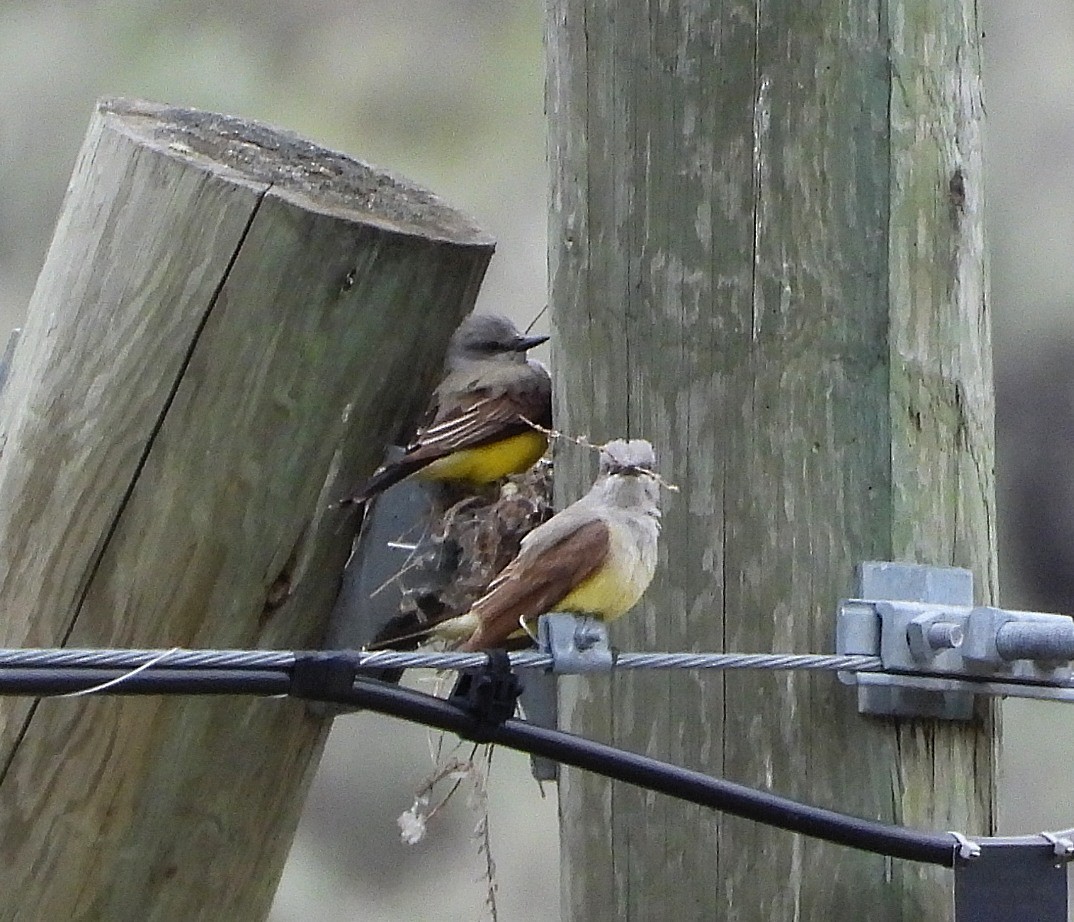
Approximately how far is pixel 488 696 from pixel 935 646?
20.4 inches

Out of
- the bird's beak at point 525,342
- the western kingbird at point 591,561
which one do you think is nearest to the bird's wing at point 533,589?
the western kingbird at point 591,561

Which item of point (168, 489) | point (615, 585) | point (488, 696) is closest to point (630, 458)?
point (615, 585)

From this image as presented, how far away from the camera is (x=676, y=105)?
2074mm

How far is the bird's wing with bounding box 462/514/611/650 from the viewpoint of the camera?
2.01 m

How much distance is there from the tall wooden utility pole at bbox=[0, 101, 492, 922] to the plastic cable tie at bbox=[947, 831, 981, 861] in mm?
698

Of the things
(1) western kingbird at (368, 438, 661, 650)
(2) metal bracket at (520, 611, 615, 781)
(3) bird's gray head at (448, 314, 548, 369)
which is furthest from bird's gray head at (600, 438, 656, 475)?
(3) bird's gray head at (448, 314, 548, 369)

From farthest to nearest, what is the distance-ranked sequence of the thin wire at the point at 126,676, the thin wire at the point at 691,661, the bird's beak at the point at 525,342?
the bird's beak at the point at 525,342, the thin wire at the point at 691,661, the thin wire at the point at 126,676

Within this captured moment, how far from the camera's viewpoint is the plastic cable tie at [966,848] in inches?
71.7

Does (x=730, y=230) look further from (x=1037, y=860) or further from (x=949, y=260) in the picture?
(x=1037, y=860)

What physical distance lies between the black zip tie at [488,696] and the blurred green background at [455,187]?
17.2 ft

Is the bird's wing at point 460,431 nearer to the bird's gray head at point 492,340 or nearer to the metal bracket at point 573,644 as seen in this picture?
the bird's gray head at point 492,340

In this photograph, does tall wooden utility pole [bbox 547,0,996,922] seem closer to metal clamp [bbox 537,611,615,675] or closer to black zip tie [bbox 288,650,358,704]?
metal clamp [bbox 537,611,615,675]

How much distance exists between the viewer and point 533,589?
6.64 feet

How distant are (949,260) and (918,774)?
56 cm
